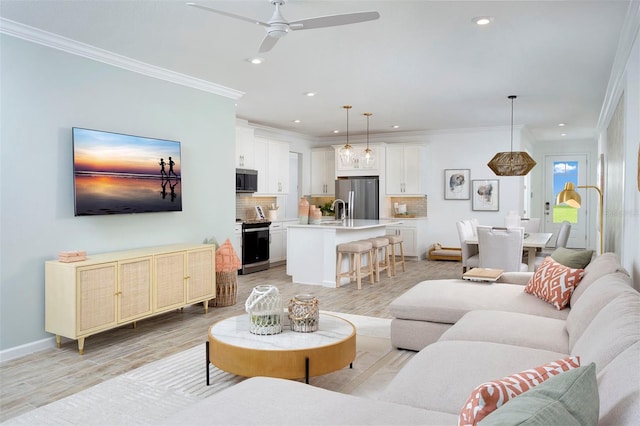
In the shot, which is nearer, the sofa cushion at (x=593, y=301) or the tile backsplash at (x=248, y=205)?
the sofa cushion at (x=593, y=301)

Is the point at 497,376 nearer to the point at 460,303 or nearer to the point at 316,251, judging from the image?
the point at 460,303

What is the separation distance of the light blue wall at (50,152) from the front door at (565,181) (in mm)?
9792

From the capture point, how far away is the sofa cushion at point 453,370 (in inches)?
75.5

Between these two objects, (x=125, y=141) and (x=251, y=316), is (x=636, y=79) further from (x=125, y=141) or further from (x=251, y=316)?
(x=125, y=141)

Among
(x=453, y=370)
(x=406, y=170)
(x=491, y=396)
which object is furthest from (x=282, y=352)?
(x=406, y=170)

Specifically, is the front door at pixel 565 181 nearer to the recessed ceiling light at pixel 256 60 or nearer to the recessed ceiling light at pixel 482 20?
the recessed ceiling light at pixel 482 20

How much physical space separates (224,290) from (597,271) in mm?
3701

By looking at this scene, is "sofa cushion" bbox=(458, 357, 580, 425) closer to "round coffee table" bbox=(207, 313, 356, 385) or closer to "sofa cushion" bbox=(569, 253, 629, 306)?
"round coffee table" bbox=(207, 313, 356, 385)

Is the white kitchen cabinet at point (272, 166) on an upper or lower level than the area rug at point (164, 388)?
upper

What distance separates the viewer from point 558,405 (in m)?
1.04

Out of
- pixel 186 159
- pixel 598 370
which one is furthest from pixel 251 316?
pixel 186 159

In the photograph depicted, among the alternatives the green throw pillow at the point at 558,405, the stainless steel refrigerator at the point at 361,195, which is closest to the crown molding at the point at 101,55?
the green throw pillow at the point at 558,405

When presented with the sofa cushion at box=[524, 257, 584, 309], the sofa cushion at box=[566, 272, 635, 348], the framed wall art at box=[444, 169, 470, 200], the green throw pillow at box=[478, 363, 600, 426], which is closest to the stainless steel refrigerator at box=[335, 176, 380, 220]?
the framed wall art at box=[444, 169, 470, 200]

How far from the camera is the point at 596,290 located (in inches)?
99.7
